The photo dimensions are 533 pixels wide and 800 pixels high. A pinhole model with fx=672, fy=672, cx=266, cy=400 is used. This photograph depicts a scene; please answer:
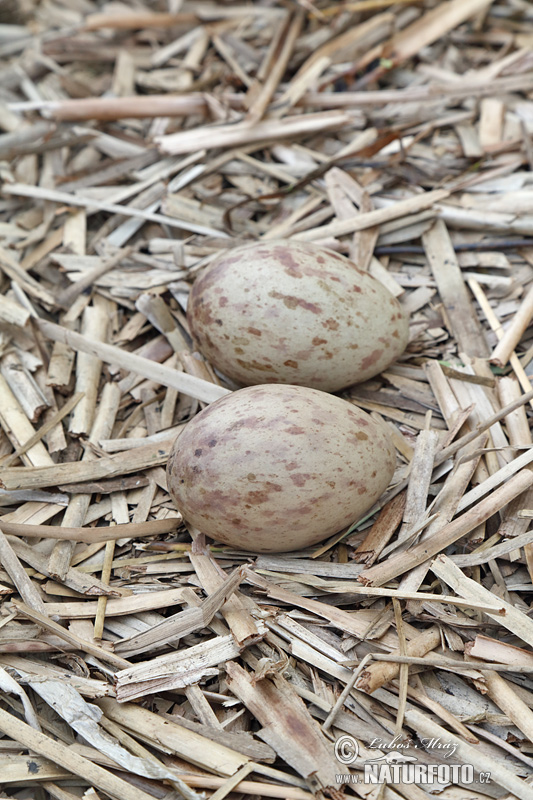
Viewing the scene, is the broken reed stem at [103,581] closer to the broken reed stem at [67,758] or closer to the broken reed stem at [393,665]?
the broken reed stem at [67,758]

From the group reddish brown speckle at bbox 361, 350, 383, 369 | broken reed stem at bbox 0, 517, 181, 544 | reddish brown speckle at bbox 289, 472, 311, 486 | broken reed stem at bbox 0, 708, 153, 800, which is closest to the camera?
broken reed stem at bbox 0, 708, 153, 800

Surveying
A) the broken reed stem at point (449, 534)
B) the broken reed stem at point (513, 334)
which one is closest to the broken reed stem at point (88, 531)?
the broken reed stem at point (449, 534)

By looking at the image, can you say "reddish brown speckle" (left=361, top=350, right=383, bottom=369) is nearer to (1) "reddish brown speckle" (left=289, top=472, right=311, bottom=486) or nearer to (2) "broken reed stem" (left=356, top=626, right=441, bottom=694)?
(1) "reddish brown speckle" (left=289, top=472, right=311, bottom=486)

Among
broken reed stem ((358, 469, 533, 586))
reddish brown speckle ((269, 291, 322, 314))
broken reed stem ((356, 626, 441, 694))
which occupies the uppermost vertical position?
reddish brown speckle ((269, 291, 322, 314))

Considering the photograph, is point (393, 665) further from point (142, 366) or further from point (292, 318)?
point (142, 366)

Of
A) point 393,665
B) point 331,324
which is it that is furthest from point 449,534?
point 331,324

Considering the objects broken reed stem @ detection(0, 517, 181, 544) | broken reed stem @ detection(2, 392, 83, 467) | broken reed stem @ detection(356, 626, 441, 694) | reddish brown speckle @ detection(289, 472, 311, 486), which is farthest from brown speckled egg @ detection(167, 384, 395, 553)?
broken reed stem @ detection(2, 392, 83, 467)

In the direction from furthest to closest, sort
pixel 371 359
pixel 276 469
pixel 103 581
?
pixel 371 359 < pixel 103 581 < pixel 276 469
